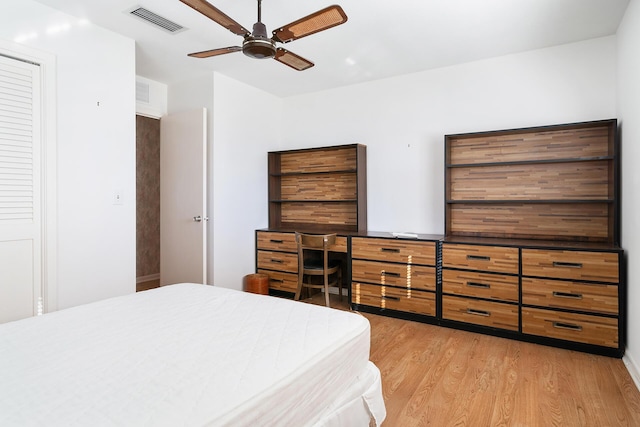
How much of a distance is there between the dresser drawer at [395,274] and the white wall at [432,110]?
65 centimetres

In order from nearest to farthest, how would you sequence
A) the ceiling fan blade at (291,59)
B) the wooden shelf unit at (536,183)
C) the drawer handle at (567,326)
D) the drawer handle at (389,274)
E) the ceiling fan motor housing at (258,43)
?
the ceiling fan motor housing at (258,43), the ceiling fan blade at (291,59), the drawer handle at (567,326), the wooden shelf unit at (536,183), the drawer handle at (389,274)

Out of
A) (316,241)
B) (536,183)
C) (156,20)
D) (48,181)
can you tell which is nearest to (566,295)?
(536,183)

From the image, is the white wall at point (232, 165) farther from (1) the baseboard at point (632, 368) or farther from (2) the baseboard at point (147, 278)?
(1) the baseboard at point (632, 368)

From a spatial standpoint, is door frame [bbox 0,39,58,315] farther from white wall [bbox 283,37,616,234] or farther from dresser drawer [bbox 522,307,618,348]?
dresser drawer [bbox 522,307,618,348]

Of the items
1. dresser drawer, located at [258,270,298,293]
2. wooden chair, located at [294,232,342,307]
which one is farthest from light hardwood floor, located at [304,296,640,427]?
dresser drawer, located at [258,270,298,293]

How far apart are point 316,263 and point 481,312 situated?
1823 millimetres

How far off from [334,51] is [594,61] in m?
2.35

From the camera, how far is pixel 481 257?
10.6ft

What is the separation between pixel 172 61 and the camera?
3.74 metres

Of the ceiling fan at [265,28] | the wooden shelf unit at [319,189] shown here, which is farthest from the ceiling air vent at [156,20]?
the wooden shelf unit at [319,189]

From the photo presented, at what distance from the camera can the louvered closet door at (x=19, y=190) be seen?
99.3 inches

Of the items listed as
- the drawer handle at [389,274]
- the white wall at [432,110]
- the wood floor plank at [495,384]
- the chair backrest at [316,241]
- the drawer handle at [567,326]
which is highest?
the white wall at [432,110]

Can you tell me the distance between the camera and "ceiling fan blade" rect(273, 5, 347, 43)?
204 centimetres

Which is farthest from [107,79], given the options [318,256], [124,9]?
[318,256]
